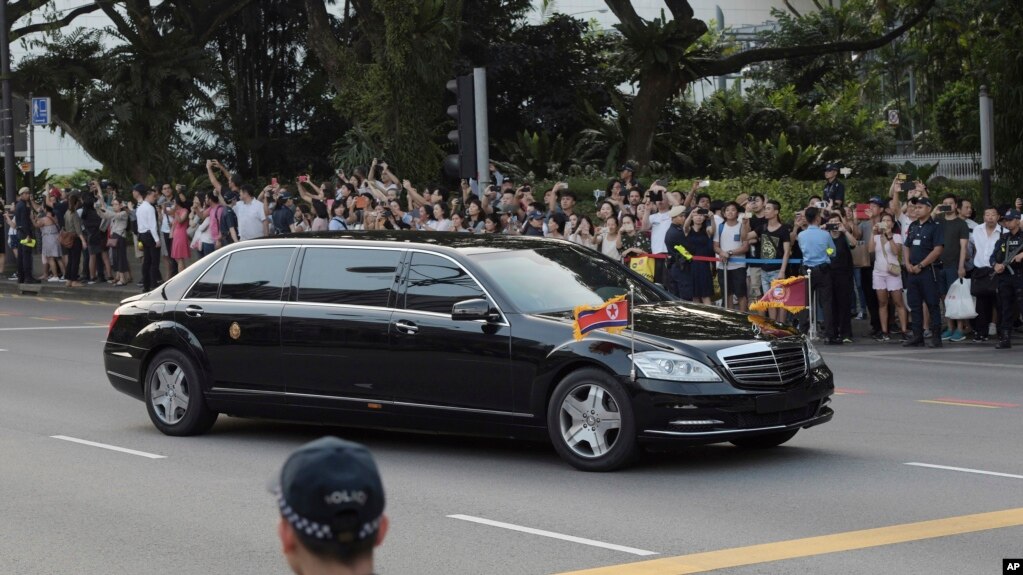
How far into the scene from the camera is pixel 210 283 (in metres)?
11.7

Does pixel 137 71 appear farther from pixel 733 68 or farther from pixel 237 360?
pixel 237 360

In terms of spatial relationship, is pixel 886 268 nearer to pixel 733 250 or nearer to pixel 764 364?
pixel 733 250

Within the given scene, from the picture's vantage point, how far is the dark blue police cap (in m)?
2.73

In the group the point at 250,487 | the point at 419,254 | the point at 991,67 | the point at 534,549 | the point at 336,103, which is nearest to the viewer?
the point at 534,549

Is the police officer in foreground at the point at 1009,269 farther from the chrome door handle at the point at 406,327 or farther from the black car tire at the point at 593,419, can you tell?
the chrome door handle at the point at 406,327

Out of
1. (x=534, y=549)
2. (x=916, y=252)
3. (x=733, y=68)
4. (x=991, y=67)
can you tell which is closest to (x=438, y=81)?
(x=733, y=68)

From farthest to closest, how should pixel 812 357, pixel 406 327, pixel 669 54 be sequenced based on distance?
1. pixel 669 54
2. pixel 406 327
3. pixel 812 357

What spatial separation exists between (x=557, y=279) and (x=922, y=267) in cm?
866

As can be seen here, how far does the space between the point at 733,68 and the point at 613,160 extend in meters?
3.79

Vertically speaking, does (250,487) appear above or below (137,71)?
below

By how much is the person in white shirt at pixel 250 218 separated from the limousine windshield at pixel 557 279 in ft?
47.4

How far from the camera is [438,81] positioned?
31.7 meters

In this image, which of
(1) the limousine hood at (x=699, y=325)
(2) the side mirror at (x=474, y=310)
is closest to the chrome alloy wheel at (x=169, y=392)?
(2) the side mirror at (x=474, y=310)

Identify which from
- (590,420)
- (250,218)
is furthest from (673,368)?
(250,218)
